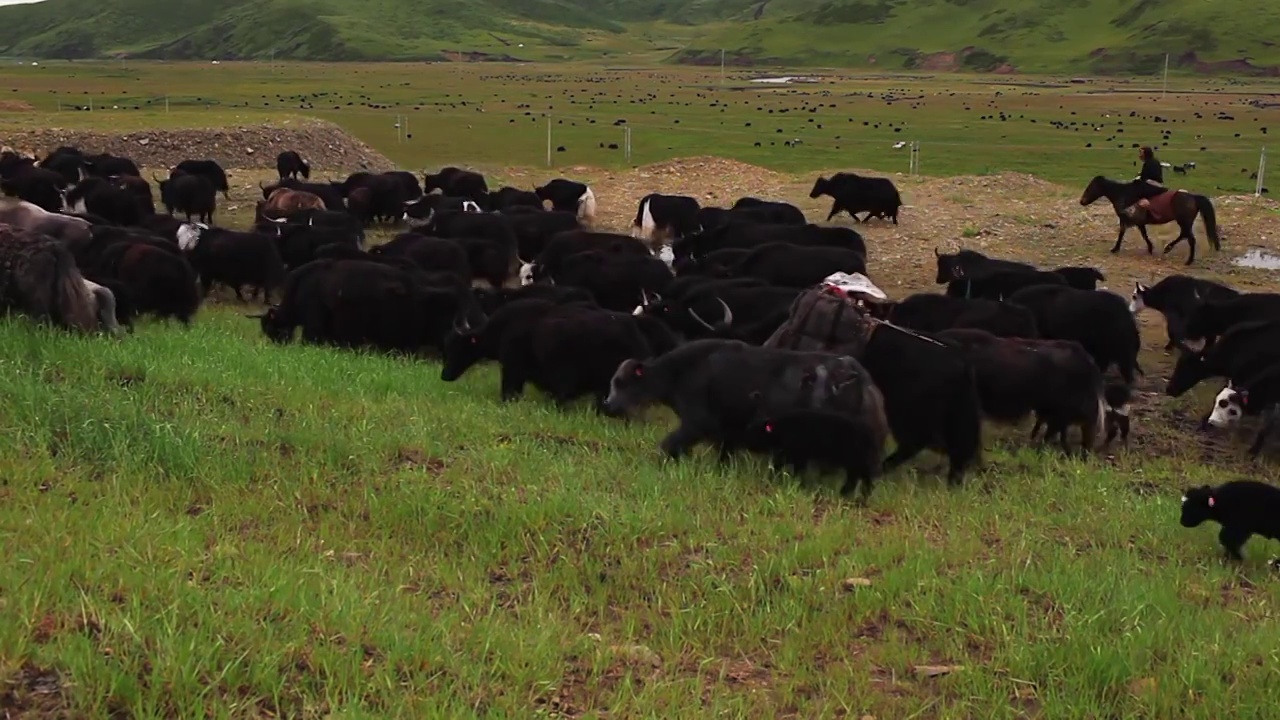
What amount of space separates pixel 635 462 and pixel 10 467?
3.44 metres

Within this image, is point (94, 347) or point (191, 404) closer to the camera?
point (191, 404)

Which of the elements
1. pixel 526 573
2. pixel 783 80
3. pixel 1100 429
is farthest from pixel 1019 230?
pixel 783 80

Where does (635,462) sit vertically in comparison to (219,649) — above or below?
below

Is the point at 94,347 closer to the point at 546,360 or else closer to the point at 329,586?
the point at 546,360

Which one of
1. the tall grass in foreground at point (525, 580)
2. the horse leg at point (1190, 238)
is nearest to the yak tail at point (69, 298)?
the tall grass in foreground at point (525, 580)

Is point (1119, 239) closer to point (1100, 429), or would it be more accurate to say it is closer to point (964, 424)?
point (1100, 429)

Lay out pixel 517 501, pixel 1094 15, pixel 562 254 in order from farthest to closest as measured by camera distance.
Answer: pixel 1094 15 → pixel 562 254 → pixel 517 501

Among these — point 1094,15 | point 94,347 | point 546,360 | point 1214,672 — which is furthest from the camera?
point 1094,15

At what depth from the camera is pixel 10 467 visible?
17.4 ft

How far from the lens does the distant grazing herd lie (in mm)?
7805

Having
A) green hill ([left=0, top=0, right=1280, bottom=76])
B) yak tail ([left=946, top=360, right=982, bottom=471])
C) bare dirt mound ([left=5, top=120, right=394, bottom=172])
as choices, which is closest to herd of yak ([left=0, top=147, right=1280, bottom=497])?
yak tail ([left=946, top=360, right=982, bottom=471])

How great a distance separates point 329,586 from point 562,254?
430 inches

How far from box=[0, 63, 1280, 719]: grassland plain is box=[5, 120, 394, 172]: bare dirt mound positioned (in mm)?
22504

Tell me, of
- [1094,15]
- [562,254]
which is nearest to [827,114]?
[562,254]
